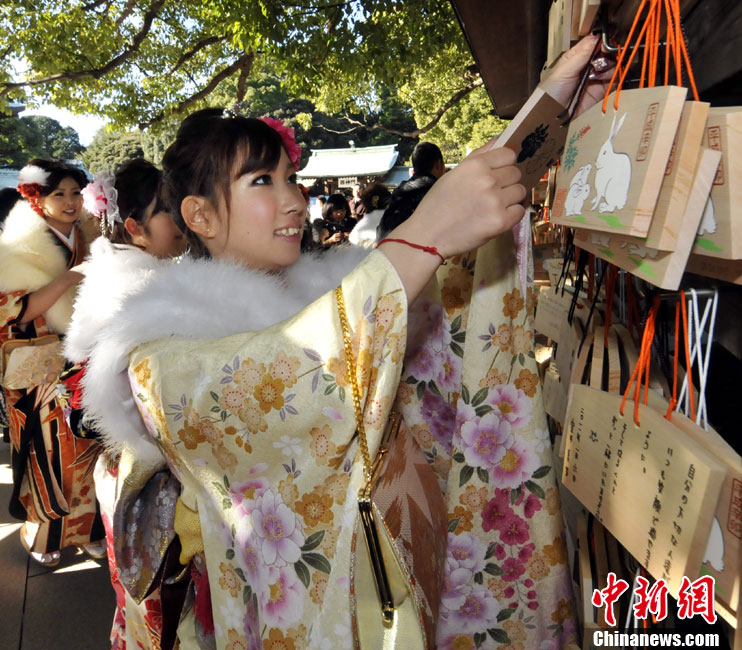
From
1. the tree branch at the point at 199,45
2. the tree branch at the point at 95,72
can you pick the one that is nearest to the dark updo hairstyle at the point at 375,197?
the tree branch at the point at 199,45

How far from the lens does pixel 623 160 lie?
640 millimetres

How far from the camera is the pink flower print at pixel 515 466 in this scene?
3.93 ft

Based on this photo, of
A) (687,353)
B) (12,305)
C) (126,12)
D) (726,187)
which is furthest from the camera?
(126,12)

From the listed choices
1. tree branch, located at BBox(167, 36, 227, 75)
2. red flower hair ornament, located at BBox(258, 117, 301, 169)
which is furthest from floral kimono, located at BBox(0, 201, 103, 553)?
tree branch, located at BBox(167, 36, 227, 75)

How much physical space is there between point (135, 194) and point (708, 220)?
2364mm

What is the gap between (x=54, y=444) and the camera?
3047 mm

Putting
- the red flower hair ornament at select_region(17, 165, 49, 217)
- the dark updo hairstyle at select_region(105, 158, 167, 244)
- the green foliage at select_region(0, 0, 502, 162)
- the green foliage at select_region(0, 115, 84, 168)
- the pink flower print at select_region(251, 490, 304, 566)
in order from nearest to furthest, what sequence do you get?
the pink flower print at select_region(251, 490, 304, 566), the dark updo hairstyle at select_region(105, 158, 167, 244), the red flower hair ornament at select_region(17, 165, 49, 217), the green foliage at select_region(0, 0, 502, 162), the green foliage at select_region(0, 115, 84, 168)

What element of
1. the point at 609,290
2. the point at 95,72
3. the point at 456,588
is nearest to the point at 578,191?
the point at 609,290

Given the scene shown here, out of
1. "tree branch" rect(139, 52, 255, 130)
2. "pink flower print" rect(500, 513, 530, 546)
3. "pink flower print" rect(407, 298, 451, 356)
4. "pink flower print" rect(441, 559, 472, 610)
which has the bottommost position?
"pink flower print" rect(441, 559, 472, 610)

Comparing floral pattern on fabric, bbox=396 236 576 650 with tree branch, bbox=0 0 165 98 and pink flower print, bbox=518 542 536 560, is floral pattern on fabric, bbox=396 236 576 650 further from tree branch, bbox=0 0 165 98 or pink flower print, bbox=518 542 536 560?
tree branch, bbox=0 0 165 98

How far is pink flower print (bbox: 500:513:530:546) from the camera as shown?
1.22m

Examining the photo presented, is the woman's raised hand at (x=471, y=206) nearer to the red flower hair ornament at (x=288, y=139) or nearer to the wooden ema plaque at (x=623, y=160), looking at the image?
the wooden ema plaque at (x=623, y=160)

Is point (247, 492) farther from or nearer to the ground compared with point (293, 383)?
nearer to the ground

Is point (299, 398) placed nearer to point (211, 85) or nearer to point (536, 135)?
point (536, 135)
